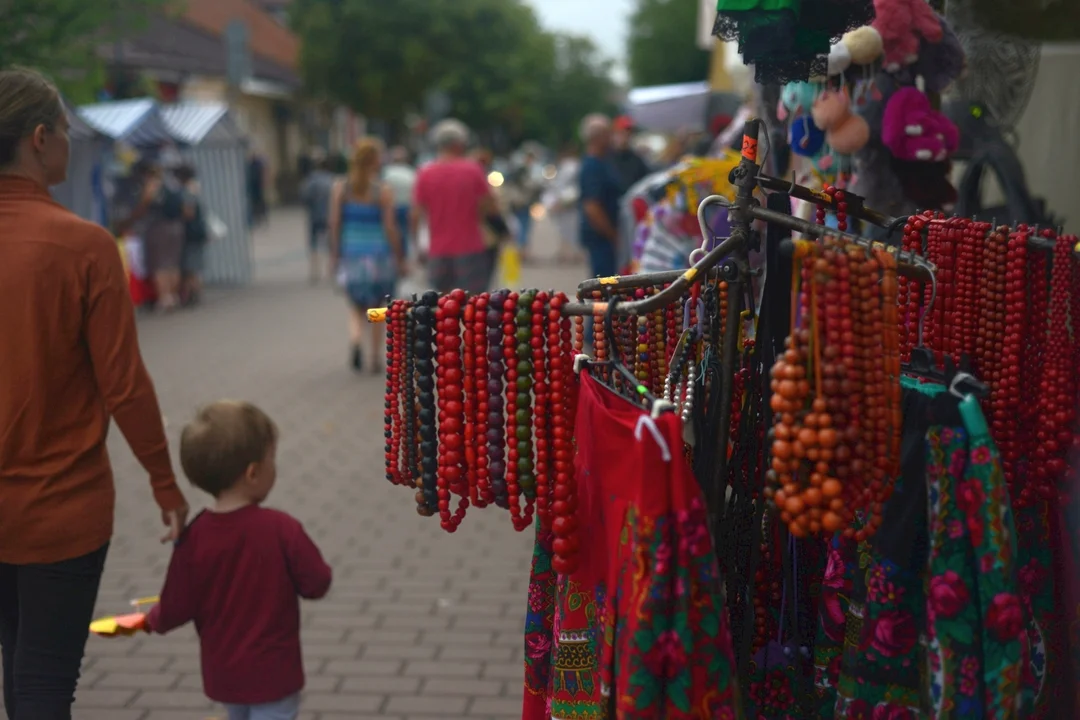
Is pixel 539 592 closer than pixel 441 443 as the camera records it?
No

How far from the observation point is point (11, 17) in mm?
7039

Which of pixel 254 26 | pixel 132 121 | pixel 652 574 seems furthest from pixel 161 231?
pixel 254 26

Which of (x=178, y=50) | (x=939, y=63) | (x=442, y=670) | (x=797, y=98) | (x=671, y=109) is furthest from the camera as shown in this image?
(x=178, y=50)

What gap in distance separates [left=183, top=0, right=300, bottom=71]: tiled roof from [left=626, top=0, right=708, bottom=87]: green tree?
48.4 ft

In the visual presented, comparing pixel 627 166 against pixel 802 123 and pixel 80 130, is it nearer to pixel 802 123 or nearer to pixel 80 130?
pixel 80 130

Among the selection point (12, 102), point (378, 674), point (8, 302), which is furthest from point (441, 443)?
point (378, 674)

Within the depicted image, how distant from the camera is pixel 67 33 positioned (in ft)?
25.6

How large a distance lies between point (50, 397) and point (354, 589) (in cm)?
250

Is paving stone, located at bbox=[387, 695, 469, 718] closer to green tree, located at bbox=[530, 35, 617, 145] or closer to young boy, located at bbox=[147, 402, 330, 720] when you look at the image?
young boy, located at bbox=[147, 402, 330, 720]

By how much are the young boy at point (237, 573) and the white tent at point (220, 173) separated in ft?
41.1

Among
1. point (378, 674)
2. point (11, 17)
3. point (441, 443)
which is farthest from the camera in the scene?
point (11, 17)

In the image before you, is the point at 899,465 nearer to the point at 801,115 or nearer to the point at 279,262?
the point at 801,115

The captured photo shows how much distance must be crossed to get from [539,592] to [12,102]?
1.66m

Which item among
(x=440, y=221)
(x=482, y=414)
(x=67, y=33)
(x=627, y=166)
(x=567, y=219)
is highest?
(x=67, y=33)
